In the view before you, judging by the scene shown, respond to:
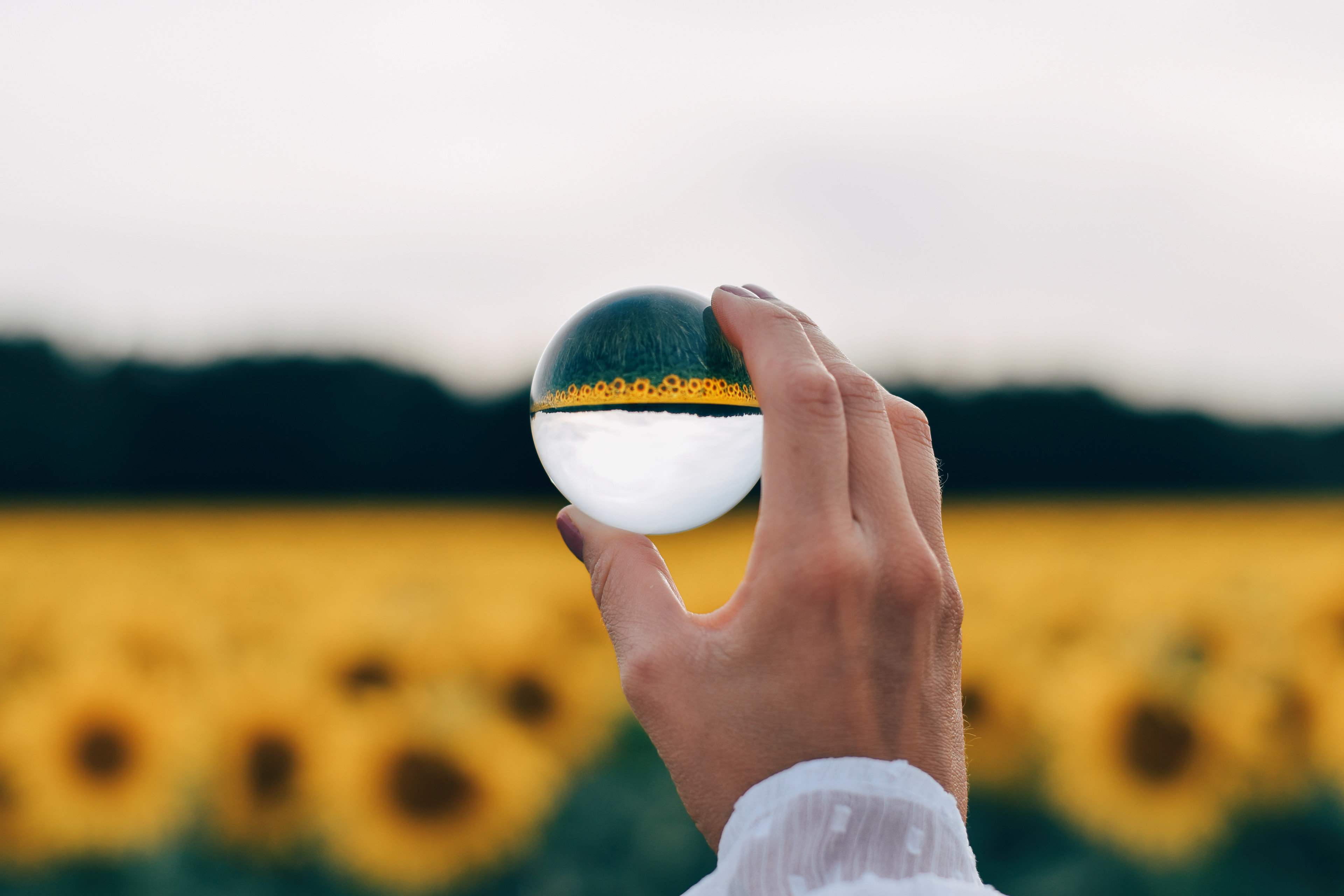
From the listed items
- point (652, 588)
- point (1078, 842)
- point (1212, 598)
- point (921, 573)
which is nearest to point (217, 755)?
point (652, 588)

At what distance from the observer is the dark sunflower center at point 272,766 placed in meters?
3.09

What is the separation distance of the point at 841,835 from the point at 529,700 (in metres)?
2.45

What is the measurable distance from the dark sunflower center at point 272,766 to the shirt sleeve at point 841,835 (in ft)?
7.72

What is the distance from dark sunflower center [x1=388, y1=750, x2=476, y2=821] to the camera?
9.78 ft

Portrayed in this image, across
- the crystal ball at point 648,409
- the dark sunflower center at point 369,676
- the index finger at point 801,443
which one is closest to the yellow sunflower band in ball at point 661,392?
the crystal ball at point 648,409

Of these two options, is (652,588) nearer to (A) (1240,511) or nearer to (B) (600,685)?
(B) (600,685)

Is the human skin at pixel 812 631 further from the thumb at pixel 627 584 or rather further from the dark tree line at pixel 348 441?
the dark tree line at pixel 348 441

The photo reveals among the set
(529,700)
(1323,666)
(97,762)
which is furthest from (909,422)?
(97,762)

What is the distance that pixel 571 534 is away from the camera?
176 cm

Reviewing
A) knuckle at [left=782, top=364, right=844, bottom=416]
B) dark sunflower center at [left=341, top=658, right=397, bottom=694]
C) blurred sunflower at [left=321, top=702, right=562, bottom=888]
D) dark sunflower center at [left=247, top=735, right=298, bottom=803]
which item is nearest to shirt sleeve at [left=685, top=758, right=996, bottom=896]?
knuckle at [left=782, top=364, right=844, bottom=416]

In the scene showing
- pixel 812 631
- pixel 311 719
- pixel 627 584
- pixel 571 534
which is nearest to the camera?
pixel 812 631

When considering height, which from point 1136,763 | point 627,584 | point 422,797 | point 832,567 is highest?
point 832,567

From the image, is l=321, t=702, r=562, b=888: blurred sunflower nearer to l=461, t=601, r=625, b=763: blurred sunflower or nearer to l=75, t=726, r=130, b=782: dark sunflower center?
l=461, t=601, r=625, b=763: blurred sunflower

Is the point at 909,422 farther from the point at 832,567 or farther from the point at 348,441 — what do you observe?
the point at 348,441
